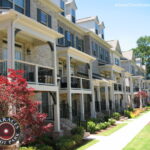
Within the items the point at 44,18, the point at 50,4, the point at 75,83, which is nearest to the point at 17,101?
the point at 44,18

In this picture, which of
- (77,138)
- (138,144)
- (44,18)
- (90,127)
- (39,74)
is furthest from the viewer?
(90,127)

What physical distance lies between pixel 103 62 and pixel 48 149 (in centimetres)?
2222

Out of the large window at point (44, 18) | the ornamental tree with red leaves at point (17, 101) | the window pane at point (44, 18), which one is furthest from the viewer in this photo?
the window pane at point (44, 18)

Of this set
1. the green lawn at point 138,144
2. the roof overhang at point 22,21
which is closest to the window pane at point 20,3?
the roof overhang at point 22,21

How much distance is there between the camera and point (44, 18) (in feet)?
56.4

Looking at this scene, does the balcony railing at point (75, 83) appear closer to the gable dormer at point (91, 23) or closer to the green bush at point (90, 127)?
the green bush at point (90, 127)

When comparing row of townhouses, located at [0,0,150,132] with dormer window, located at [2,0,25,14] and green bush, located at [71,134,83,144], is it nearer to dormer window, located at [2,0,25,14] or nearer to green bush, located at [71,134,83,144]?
dormer window, located at [2,0,25,14]

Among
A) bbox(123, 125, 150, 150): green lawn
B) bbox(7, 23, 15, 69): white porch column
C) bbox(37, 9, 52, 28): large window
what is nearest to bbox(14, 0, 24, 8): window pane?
bbox(37, 9, 52, 28): large window

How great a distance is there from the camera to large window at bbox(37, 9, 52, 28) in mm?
16392

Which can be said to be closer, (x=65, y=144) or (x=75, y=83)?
(x=65, y=144)

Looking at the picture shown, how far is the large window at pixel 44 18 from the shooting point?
16.4m

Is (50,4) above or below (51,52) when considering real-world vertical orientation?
above

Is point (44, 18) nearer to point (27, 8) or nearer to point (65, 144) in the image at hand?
point (27, 8)

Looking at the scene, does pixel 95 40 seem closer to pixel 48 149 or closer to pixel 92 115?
pixel 92 115
